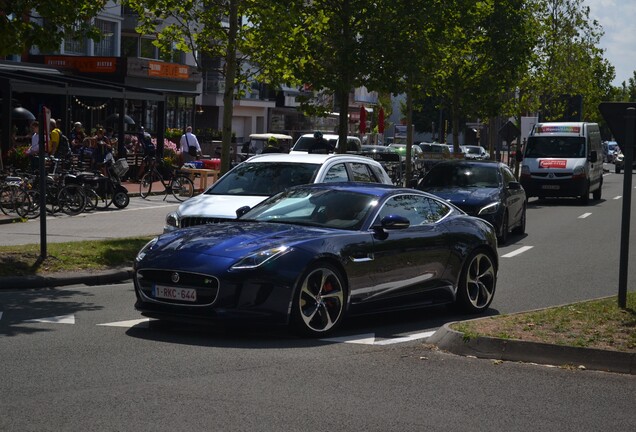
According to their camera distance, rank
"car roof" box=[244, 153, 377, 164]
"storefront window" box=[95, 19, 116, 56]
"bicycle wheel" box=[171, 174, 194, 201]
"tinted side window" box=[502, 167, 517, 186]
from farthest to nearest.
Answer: "storefront window" box=[95, 19, 116, 56]
"bicycle wheel" box=[171, 174, 194, 201]
"tinted side window" box=[502, 167, 517, 186]
"car roof" box=[244, 153, 377, 164]

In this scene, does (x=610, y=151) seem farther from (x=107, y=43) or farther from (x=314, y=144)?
(x=314, y=144)

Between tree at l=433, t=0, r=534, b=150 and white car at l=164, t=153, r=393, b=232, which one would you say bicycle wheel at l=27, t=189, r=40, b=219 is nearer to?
white car at l=164, t=153, r=393, b=232

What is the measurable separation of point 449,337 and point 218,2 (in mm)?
13415

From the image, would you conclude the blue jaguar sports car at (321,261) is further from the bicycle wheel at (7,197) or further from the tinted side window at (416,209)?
the bicycle wheel at (7,197)

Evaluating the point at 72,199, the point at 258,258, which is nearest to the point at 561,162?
the point at 72,199

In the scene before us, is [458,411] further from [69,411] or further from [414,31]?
[414,31]

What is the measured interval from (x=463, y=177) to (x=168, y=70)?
31243 mm

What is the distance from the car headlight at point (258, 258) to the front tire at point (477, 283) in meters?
2.84

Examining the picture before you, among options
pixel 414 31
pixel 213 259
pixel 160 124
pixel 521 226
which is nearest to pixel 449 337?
pixel 213 259

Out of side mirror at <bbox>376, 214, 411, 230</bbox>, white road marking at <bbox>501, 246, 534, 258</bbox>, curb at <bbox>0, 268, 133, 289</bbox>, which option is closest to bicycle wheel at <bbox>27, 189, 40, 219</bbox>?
curb at <bbox>0, 268, 133, 289</bbox>

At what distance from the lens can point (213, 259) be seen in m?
9.77

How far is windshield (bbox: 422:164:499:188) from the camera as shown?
22.7 m

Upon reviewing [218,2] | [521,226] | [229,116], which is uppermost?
[218,2]

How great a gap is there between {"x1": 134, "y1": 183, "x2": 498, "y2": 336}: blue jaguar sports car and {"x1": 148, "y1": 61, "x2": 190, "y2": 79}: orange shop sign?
38683mm
